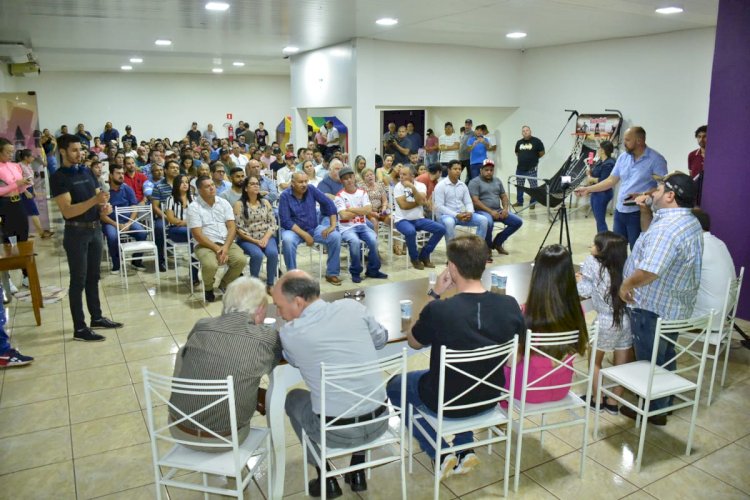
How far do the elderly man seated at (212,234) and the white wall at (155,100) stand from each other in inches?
527

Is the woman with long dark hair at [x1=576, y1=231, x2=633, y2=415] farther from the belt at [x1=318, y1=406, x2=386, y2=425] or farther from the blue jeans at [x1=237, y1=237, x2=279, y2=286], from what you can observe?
the blue jeans at [x1=237, y1=237, x2=279, y2=286]

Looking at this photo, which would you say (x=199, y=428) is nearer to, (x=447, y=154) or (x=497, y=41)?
(x=497, y=41)

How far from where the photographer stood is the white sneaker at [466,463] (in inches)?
110

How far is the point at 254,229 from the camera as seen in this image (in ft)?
19.0

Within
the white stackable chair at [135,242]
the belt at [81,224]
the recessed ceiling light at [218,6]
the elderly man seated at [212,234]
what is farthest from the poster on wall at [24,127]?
the belt at [81,224]

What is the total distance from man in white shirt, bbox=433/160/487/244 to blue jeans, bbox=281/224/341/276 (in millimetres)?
1444

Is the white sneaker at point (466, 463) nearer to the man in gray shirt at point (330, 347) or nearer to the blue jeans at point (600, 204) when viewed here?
the man in gray shirt at point (330, 347)

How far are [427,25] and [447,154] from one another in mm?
4304

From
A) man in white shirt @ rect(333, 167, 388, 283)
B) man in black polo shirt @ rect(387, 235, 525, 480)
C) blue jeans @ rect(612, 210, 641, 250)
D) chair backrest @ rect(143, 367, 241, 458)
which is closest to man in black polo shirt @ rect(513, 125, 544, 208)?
blue jeans @ rect(612, 210, 641, 250)

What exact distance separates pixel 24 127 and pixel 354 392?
9.44 m

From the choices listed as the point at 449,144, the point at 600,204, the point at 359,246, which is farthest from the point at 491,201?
the point at 449,144

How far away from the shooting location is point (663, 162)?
5.60 meters

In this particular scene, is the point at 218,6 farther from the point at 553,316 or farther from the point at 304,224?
the point at 553,316

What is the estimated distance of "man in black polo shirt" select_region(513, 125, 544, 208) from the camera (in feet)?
35.2
